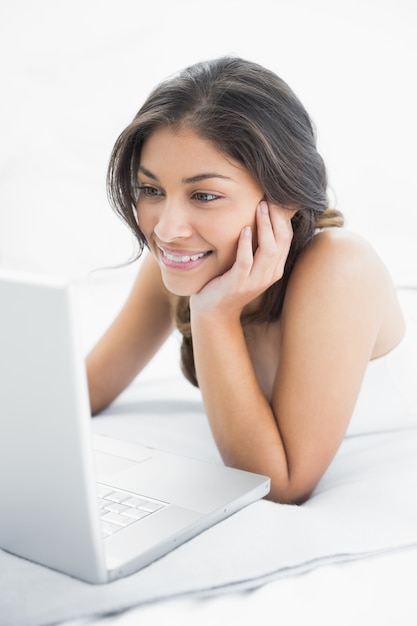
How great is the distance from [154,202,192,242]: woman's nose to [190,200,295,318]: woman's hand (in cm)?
9

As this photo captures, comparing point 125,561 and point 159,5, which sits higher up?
point 159,5

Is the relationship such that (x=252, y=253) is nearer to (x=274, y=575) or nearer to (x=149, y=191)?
(x=149, y=191)

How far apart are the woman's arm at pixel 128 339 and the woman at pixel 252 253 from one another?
33 centimetres

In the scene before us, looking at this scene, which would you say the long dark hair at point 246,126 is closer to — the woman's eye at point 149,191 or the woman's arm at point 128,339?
the woman's eye at point 149,191

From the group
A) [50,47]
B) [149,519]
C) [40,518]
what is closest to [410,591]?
[149,519]

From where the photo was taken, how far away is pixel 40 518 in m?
0.89

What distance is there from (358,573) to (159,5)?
2094 mm

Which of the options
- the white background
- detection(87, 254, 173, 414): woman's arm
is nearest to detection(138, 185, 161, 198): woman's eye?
detection(87, 254, 173, 414): woman's arm

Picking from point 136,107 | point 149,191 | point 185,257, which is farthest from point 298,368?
point 136,107

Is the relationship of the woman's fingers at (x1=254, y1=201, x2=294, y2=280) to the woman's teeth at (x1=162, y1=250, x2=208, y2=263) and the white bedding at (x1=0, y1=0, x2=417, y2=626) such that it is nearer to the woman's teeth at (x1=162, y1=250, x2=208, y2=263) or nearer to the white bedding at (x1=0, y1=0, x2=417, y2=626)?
the woman's teeth at (x1=162, y1=250, x2=208, y2=263)

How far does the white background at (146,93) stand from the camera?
7.77ft

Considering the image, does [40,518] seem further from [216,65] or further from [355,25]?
[355,25]

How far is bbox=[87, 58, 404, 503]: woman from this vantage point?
3.99 ft

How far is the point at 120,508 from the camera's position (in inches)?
40.8
